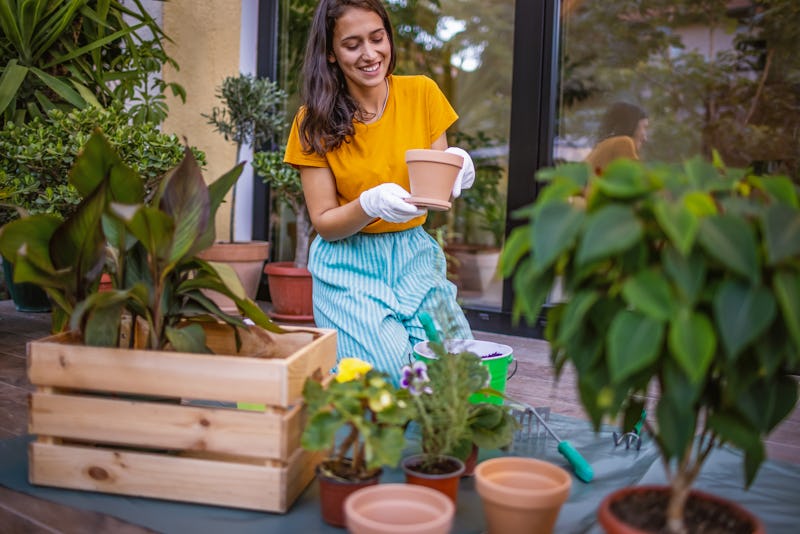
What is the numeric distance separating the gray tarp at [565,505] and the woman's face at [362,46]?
979 mm

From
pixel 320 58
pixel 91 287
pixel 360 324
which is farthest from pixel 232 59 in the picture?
pixel 91 287

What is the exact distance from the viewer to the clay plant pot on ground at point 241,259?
10.3 feet

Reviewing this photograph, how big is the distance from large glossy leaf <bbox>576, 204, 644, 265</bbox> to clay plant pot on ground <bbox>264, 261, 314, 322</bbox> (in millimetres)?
2442

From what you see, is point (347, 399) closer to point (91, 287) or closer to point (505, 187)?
point (91, 287)

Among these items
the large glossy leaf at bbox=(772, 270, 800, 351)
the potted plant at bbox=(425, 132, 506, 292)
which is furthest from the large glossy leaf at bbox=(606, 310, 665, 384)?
the potted plant at bbox=(425, 132, 506, 292)

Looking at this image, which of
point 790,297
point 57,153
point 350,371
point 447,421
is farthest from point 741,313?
point 57,153

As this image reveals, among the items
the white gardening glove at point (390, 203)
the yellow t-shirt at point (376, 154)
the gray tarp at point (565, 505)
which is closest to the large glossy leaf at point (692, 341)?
the gray tarp at point (565, 505)

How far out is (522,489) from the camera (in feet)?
3.29

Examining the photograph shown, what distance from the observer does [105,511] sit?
1.15m

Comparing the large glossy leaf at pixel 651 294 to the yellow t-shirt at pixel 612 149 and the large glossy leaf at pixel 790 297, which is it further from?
the yellow t-shirt at pixel 612 149

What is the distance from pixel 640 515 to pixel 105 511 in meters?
0.83

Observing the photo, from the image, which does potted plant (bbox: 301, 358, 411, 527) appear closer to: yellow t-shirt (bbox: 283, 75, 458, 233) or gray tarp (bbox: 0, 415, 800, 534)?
gray tarp (bbox: 0, 415, 800, 534)

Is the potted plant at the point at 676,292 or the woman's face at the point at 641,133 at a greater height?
the woman's face at the point at 641,133

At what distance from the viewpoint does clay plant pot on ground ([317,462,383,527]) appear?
1064mm
